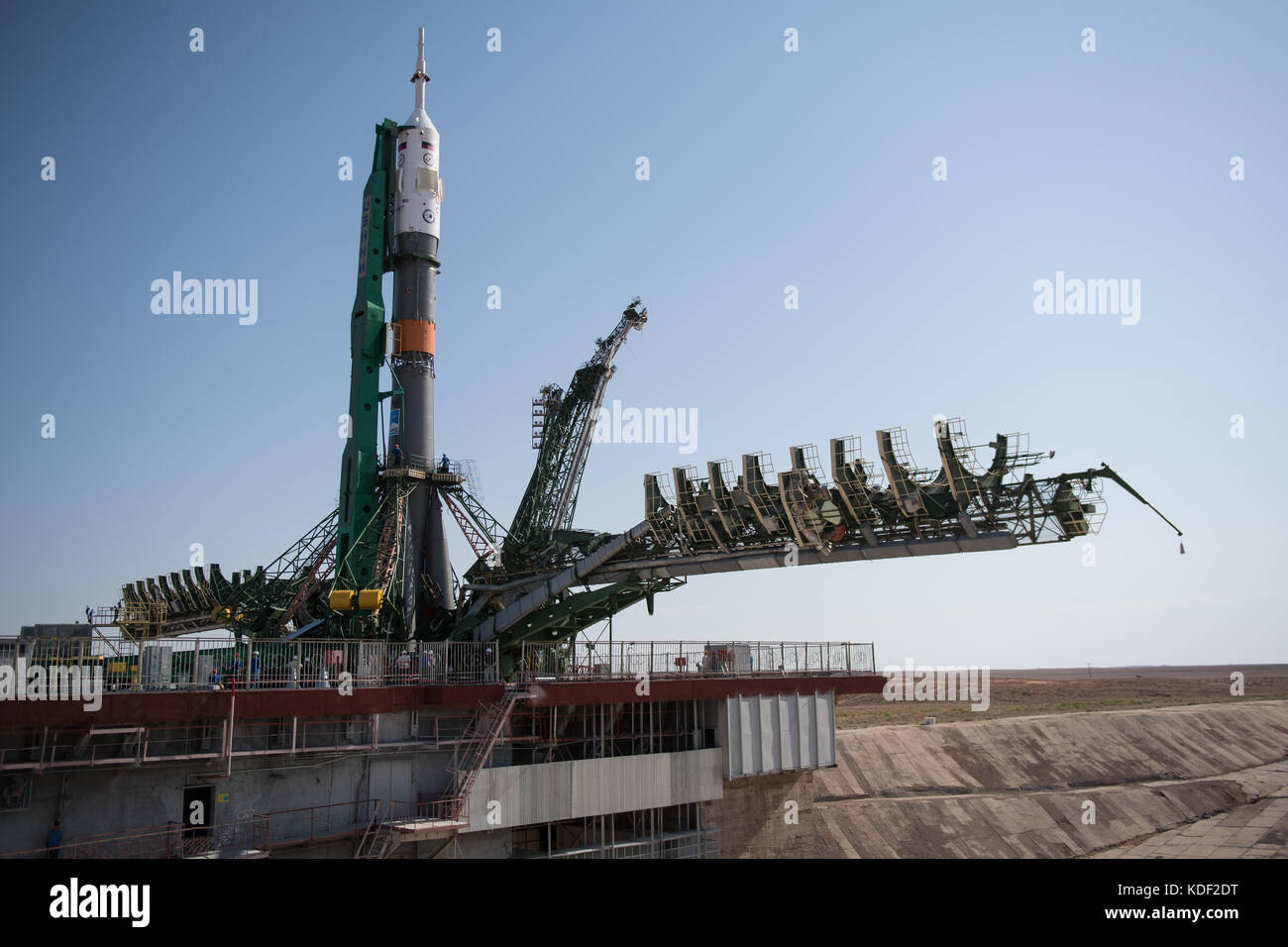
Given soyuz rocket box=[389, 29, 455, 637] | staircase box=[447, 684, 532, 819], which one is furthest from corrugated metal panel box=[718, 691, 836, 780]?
soyuz rocket box=[389, 29, 455, 637]

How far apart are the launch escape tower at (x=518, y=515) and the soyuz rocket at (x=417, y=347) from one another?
0.25 feet

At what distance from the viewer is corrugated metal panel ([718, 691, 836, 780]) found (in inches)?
1343

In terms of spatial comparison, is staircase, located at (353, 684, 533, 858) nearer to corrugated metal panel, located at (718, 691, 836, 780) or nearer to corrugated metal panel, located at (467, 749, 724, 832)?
corrugated metal panel, located at (467, 749, 724, 832)

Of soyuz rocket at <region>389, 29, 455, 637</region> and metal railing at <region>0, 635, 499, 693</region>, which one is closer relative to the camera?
metal railing at <region>0, 635, 499, 693</region>

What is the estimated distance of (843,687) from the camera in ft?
124

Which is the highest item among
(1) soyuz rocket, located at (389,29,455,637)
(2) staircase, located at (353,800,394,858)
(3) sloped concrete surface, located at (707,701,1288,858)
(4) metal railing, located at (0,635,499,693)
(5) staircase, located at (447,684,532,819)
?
(1) soyuz rocket, located at (389,29,455,637)

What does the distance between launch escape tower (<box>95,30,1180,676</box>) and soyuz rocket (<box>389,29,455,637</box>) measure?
0.08 metres

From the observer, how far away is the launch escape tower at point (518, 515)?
91.9 ft

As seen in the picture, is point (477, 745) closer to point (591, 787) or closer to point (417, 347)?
point (591, 787)

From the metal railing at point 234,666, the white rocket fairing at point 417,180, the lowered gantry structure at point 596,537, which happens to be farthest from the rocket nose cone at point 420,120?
the metal railing at point 234,666

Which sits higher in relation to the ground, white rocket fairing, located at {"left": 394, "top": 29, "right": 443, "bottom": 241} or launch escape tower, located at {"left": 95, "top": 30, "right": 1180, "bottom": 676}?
white rocket fairing, located at {"left": 394, "top": 29, "right": 443, "bottom": 241}
